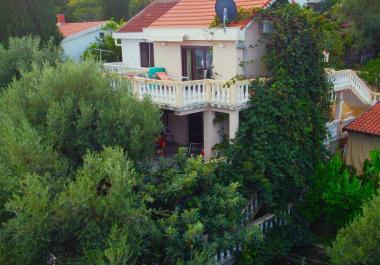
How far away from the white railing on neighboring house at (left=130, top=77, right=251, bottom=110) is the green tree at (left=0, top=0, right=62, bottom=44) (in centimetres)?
1195

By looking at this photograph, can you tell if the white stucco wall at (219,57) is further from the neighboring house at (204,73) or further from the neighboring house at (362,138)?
the neighboring house at (362,138)

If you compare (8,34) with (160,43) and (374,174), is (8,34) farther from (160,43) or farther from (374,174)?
(374,174)

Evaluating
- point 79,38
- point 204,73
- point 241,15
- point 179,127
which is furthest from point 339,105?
point 79,38

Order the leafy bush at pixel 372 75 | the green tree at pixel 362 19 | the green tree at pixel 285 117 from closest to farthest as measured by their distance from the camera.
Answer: the green tree at pixel 285 117 < the leafy bush at pixel 372 75 < the green tree at pixel 362 19

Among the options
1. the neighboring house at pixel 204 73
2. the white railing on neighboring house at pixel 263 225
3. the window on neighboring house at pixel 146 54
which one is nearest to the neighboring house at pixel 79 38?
the window on neighboring house at pixel 146 54

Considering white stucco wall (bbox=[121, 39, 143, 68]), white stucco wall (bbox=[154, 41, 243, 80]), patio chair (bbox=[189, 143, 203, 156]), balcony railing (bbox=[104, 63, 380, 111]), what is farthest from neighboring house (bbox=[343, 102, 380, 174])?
white stucco wall (bbox=[121, 39, 143, 68])

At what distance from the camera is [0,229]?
8969mm

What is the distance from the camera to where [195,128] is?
2009 centimetres

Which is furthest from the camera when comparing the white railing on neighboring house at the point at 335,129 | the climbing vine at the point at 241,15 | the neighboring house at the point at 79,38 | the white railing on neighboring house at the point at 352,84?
the neighboring house at the point at 79,38

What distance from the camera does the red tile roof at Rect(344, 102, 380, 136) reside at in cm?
1927

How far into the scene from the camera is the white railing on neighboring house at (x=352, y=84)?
21031mm

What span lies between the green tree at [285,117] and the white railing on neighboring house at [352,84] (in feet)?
10.4

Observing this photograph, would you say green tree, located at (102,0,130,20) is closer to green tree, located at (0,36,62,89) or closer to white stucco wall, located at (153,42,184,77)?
white stucco wall, located at (153,42,184,77)

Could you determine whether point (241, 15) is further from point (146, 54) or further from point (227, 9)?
point (146, 54)
